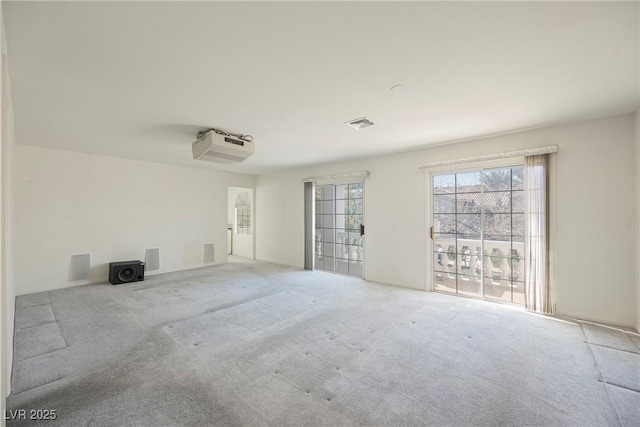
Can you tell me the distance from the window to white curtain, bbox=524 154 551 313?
659 centimetres

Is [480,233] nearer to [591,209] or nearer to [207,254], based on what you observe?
[591,209]

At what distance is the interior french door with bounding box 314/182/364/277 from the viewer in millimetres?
5449

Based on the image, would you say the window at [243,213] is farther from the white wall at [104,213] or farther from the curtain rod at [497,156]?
the curtain rod at [497,156]

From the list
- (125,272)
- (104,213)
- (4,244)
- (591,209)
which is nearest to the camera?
(4,244)

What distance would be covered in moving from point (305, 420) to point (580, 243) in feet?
12.2

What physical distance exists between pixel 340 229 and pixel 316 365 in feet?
12.1

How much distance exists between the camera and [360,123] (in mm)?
3217

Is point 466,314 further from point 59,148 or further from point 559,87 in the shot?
point 59,148

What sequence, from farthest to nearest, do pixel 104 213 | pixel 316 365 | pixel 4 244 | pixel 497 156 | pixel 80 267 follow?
pixel 104 213 → pixel 80 267 → pixel 497 156 → pixel 316 365 → pixel 4 244

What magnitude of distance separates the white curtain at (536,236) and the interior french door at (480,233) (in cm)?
24

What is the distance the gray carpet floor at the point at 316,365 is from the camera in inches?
67.1

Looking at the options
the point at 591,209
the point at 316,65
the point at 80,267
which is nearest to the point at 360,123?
the point at 316,65

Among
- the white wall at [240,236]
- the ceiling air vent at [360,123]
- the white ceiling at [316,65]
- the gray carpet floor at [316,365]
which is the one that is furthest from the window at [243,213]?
the ceiling air vent at [360,123]

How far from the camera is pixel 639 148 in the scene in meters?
2.75
